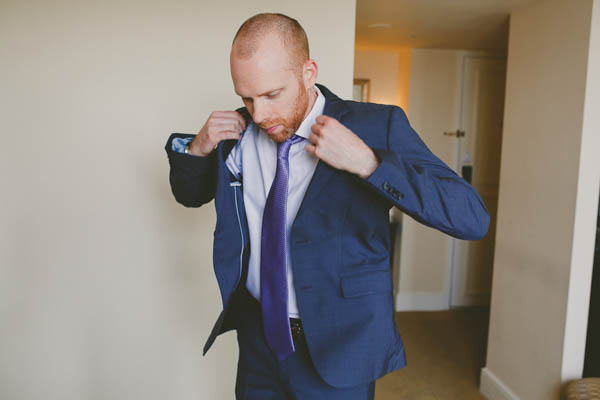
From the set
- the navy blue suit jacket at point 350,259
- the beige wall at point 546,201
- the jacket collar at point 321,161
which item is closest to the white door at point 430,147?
the beige wall at point 546,201

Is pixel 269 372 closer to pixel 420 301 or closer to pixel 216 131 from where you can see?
pixel 216 131

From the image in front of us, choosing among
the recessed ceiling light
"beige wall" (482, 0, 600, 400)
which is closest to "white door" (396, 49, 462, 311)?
the recessed ceiling light

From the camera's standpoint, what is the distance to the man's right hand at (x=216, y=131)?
129cm

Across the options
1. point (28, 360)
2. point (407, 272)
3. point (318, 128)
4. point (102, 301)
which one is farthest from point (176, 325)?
point (407, 272)

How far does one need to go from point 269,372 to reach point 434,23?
2816 mm

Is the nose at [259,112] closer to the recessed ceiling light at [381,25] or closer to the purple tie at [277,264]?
the purple tie at [277,264]

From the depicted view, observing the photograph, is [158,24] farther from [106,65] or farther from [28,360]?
[28,360]

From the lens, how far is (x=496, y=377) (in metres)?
3.02

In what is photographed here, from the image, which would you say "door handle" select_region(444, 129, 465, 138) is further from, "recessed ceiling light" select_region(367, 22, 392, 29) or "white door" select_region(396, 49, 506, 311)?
"recessed ceiling light" select_region(367, 22, 392, 29)

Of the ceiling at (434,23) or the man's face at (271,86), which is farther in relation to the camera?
the ceiling at (434,23)

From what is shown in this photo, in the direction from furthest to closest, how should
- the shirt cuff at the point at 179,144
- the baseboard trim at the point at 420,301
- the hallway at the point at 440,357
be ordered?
the baseboard trim at the point at 420,301 → the hallway at the point at 440,357 → the shirt cuff at the point at 179,144

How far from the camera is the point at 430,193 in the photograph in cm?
104

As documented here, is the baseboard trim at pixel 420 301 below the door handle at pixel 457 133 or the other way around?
below

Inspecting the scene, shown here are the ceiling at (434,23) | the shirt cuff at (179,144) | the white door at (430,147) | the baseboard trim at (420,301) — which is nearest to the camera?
the shirt cuff at (179,144)
